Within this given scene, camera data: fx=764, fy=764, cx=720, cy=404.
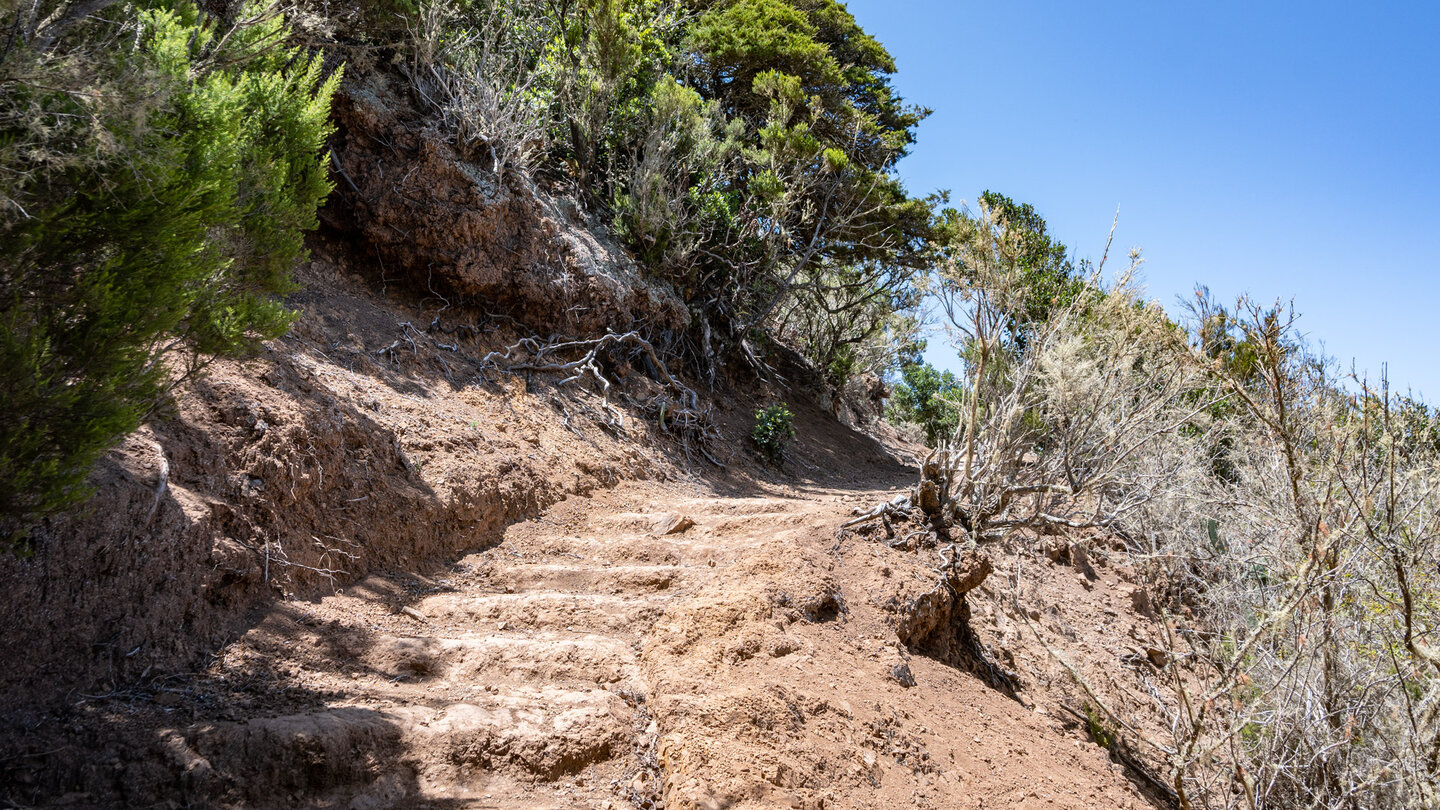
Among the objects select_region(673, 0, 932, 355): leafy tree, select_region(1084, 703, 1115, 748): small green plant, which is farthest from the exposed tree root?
select_region(1084, 703, 1115, 748): small green plant

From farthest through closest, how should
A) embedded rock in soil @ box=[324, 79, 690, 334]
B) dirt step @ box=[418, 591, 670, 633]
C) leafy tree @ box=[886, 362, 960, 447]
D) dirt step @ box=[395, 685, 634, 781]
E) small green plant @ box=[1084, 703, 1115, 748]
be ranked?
leafy tree @ box=[886, 362, 960, 447]
embedded rock in soil @ box=[324, 79, 690, 334]
small green plant @ box=[1084, 703, 1115, 748]
dirt step @ box=[418, 591, 670, 633]
dirt step @ box=[395, 685, 634, 781]

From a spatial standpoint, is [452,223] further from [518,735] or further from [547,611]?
[518,735]

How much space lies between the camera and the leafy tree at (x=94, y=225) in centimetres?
253

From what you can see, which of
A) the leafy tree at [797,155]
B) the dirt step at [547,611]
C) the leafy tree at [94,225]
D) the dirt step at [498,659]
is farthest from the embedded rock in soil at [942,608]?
the leafy tree at [797,155]

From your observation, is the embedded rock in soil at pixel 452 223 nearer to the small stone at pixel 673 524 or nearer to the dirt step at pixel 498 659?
the small stone at pixel 673 524

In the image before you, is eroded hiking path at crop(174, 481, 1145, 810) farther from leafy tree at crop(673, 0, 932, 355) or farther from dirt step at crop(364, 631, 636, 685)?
leafy tree at crop(673, 0, 932, 355)

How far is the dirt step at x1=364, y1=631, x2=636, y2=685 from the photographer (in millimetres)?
3889

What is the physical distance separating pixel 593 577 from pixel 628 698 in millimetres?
1558

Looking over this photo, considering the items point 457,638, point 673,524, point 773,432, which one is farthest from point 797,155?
point 457,638

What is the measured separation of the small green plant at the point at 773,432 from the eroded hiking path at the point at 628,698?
5.48 m

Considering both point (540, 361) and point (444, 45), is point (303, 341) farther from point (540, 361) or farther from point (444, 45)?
point (444, 45)

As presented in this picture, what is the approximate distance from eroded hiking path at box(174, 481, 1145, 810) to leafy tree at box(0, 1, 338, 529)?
3.92 ft

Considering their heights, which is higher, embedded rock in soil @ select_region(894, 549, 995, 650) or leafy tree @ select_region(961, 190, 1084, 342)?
leafy tree @ select_region(961, 190, 1084, 342)

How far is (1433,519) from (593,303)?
7687 mm
